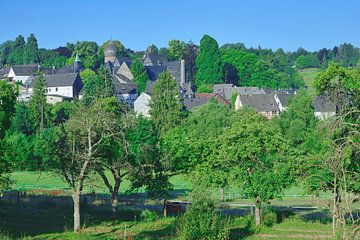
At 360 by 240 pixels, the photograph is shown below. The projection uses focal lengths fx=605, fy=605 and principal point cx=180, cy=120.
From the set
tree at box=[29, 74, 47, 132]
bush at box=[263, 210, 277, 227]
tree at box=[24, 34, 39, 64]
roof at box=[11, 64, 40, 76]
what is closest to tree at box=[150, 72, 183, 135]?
tree at box=[29, 74, 47, 132]

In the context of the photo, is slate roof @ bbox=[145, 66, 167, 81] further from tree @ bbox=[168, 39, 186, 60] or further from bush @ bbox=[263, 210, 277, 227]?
bush @ bbox=[263, 210, 277, 227]

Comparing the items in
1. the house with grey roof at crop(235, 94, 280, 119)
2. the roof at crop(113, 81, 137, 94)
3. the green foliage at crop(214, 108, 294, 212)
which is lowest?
the green foliage at crop(214, 108, 294, 212)

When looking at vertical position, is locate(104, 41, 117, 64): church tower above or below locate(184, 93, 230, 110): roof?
above

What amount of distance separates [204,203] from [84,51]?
126759mm

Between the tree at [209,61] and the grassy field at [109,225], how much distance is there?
298ft

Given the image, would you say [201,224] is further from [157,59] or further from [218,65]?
[157,59]

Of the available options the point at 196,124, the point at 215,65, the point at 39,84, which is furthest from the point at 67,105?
the point at 215,65

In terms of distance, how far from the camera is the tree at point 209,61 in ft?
416

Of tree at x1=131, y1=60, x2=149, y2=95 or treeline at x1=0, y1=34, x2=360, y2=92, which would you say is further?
treeline at x1=0, y1=34, x2=360, y2=92

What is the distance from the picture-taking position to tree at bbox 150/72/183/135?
79750mm

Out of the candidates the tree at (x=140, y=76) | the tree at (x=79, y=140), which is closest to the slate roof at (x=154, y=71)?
the tree at (x=140, y=76)

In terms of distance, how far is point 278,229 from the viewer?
105 feet

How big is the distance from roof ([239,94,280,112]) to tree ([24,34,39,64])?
9676 centimetres

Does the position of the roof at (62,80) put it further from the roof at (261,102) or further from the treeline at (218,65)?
the roof at (261,102)
